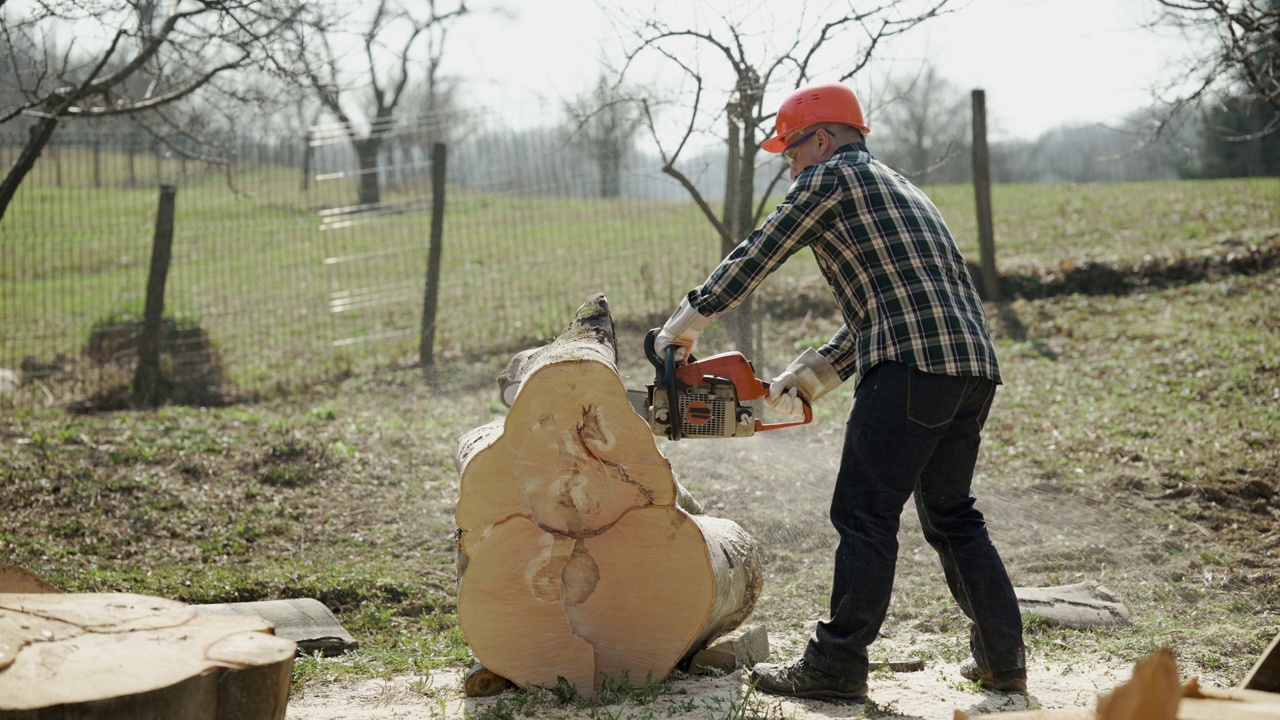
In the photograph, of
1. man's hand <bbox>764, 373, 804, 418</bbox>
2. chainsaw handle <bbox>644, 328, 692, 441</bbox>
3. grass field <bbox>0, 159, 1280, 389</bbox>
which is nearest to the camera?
chainsaw handle <bbox>644, 328, 692, 441</bbox>

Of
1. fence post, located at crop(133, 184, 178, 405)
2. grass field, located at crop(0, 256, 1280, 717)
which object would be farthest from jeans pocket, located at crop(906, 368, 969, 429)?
fence post, located at crop(133, 184, 178, 405)

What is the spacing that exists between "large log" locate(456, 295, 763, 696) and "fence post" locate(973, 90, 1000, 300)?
818 cm

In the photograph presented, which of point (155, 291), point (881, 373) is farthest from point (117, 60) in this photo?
point (881, 373)

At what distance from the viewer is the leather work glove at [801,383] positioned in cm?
381

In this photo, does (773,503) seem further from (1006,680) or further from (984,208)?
(984,208)

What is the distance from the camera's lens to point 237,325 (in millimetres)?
10969

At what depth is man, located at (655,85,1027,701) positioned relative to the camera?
3.34 metres

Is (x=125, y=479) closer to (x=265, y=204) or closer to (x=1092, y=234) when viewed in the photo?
(x=265, y=204)

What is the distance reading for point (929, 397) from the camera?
3320mm

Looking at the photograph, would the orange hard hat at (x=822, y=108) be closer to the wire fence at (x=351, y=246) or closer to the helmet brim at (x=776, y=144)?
the helmet brim at (x=776, y=144)

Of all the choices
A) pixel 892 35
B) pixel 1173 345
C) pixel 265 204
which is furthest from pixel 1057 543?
pixel 265 204

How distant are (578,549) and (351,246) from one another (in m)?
8.45

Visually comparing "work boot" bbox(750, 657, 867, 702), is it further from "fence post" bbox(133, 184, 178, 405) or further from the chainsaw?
"fence post" bbox(133, 184, 178, 405)

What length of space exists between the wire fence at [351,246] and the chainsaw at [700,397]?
601 cm
